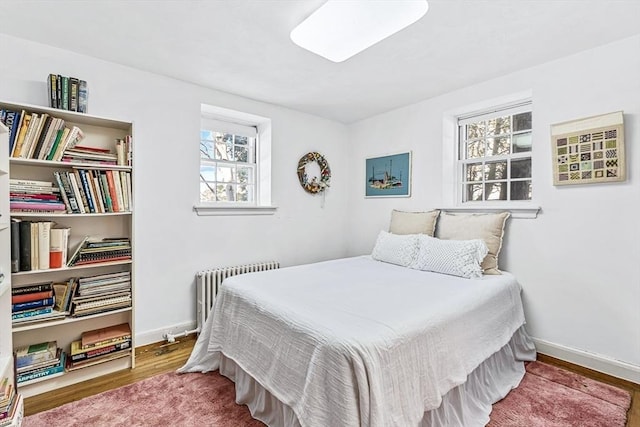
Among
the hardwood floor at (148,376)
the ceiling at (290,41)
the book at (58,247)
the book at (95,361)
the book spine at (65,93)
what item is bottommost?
the hardwood floor at (148,376)

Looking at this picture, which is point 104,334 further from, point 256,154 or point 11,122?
point 256,154

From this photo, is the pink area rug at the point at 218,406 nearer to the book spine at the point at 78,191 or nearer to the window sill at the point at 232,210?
the book spine at the point at 78,191

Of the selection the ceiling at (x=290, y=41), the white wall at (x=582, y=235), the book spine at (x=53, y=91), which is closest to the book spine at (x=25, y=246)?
the book spine at (x=53, y=91)

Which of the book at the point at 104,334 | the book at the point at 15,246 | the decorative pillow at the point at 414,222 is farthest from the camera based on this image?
the decorative pillow at the point at 414,222

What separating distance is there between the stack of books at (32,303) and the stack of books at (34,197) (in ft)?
1.61

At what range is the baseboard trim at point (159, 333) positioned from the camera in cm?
248

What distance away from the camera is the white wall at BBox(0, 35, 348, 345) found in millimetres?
2125

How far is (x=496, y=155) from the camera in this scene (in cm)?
277

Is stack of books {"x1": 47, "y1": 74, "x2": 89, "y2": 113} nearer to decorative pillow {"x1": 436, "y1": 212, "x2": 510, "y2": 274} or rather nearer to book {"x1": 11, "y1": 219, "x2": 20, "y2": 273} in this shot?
book {"x1": 11, "y1": 219, "x2": 20, "y2": 273}

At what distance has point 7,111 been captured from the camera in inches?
70.1

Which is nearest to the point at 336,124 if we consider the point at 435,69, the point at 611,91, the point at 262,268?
the point at 435,69

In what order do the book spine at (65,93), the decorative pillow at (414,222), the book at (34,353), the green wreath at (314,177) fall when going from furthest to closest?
the green wreath at (314,177)
the decorative pillow at (414,222)
the book spine at (65,93)
the book at (34,353)

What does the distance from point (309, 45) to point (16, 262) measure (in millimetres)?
2127

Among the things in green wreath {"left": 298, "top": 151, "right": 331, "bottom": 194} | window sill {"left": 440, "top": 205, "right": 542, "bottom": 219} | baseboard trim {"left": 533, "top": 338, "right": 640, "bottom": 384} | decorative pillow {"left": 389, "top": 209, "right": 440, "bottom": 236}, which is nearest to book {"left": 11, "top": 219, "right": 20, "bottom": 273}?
green wreath {"left": 298, "top": 151, "right": 331, "bottom": 194}
